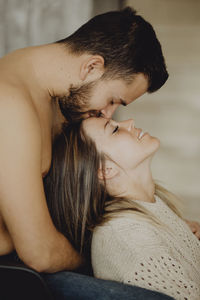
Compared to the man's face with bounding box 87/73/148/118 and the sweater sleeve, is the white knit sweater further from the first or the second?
the man's face with bounding box 87/73/148/118

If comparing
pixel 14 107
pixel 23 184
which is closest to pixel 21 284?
pixel 23 184

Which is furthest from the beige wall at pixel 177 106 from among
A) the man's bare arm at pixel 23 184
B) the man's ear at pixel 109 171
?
the man's bare arm at pixel 23 184

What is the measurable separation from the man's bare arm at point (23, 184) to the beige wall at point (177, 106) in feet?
5.64

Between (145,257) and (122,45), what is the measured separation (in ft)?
2.62

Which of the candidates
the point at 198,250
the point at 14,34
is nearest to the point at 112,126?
the point at 198,250

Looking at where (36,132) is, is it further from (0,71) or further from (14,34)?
(14,34)

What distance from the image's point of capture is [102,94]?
1341mm

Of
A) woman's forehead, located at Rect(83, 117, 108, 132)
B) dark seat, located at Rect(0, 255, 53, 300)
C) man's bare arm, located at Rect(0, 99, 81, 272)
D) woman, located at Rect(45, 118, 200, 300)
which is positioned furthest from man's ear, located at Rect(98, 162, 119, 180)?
dark seat, located at Rect(0, 255, 53, 300)

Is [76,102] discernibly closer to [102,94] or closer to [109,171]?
[102,94]

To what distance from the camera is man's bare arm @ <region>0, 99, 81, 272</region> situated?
1.00 metres

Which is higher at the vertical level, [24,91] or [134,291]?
[24,91]

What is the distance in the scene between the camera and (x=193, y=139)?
274 centimetres

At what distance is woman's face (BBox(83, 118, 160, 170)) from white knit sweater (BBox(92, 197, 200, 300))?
23cm

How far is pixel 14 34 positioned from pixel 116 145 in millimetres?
1251
